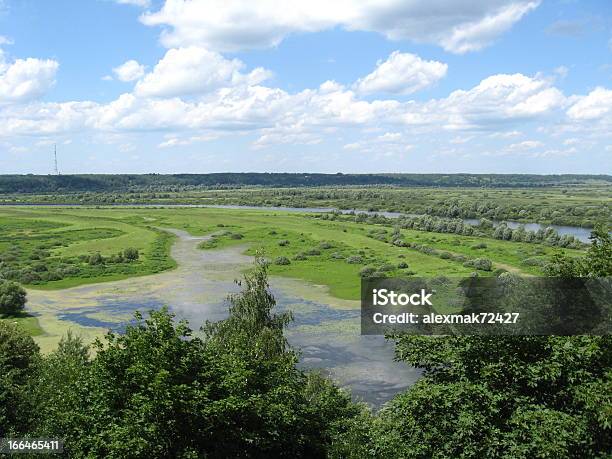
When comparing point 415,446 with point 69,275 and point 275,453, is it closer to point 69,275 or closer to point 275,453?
point 275,453

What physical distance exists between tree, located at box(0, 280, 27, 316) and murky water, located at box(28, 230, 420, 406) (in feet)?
6.55

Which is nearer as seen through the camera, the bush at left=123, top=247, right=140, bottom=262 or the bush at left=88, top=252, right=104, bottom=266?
the bush at left=88, top=252, right=104, bottom=266

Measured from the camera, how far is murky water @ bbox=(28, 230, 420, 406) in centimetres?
4084

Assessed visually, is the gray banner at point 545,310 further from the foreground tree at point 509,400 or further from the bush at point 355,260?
the bush at point 355,260

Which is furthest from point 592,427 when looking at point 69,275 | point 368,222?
point 368,222

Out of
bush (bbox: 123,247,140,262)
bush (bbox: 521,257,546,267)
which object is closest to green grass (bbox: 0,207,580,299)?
bush (bbox: 521,257,546,267)

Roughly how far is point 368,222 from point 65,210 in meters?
106

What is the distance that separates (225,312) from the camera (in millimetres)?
58656

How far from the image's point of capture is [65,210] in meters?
188

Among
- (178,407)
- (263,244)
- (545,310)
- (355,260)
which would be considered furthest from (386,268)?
(178,407)

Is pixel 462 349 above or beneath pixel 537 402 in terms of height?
above

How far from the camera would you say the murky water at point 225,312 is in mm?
40844

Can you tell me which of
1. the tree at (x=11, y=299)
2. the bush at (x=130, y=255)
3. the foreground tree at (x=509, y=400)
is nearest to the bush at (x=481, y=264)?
the bush at (x=130, y=255)

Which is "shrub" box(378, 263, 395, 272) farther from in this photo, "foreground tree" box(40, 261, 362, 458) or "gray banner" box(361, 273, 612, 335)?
"gray banner" box(361, 273, 612, 335)
